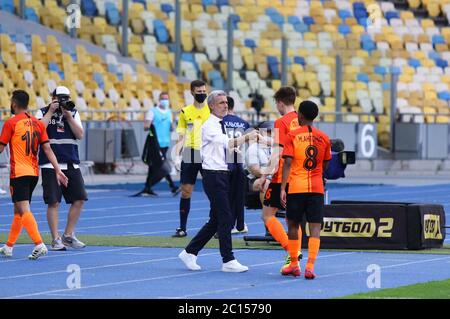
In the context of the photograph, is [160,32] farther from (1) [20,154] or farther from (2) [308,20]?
(1) [20,154]

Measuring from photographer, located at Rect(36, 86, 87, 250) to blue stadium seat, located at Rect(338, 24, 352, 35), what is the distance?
29.8m

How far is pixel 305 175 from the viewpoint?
46.9 ft

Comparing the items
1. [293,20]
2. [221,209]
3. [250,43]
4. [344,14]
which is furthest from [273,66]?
[221,209]

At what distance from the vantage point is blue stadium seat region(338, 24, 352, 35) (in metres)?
46.6

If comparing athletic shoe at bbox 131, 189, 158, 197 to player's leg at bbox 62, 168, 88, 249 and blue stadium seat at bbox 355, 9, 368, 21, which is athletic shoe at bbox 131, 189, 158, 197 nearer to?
player's leg at bbox 62, 168, 88, 249

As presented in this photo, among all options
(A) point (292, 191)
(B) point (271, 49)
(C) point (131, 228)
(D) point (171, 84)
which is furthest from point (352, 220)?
(B) point (271, 49)

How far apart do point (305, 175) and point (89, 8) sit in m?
28.4

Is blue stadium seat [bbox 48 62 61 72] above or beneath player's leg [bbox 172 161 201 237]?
Result: above

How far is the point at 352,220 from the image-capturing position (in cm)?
1684

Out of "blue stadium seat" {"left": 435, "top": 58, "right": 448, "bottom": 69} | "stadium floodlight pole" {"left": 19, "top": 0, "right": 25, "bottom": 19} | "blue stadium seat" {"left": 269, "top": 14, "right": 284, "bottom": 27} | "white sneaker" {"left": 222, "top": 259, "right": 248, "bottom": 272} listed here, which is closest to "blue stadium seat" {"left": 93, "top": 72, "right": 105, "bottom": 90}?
"stadium floodlight pole" {"left": 19, "top": 0, "right": 25, "bottom": 19}

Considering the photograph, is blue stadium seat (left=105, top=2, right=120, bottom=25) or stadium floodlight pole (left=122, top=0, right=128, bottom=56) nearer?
stadium floodlight pole (left=122, top=0, right=128, bottom=56)

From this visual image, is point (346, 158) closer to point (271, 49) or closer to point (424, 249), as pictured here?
point (424, 249)

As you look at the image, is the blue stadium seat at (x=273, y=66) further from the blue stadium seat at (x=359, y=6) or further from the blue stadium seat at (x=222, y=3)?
the blue stadium seat at (x=359, y=6)

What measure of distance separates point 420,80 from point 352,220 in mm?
29607
